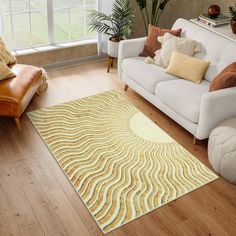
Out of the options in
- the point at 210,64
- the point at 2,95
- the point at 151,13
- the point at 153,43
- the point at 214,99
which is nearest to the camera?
the point at 214,99

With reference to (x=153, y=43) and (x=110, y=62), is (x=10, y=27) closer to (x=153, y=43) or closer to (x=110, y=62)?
(x=110, y=62)

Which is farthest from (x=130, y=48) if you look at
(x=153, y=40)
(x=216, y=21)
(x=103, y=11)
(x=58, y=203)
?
(x=58, y=203)

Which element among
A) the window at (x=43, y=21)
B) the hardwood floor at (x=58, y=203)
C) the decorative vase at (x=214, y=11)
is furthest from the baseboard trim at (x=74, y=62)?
the decorative vase at (x=214, y=11)

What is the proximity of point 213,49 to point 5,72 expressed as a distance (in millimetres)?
Answer: 2209

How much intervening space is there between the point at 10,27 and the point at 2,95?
1496mm

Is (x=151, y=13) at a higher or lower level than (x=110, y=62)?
higher

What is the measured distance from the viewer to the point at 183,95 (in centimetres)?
354

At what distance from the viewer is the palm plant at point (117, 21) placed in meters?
4.68

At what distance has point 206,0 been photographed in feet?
17.0

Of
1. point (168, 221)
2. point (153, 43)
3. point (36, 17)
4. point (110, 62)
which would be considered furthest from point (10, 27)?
point (168, 221)

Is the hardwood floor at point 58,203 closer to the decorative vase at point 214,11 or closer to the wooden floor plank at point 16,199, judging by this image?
the wooden floor plank at point 16,199

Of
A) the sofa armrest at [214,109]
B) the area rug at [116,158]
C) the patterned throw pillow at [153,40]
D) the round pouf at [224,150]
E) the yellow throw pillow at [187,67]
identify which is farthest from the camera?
the patterned throw pillow at [153,40]

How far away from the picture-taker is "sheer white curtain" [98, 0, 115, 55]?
484 centimetres

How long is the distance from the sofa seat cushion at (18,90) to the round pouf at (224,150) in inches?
73.4
